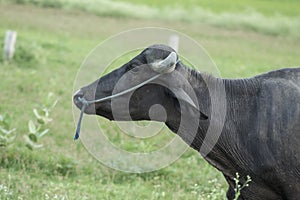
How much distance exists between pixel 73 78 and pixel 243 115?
9.72 meters

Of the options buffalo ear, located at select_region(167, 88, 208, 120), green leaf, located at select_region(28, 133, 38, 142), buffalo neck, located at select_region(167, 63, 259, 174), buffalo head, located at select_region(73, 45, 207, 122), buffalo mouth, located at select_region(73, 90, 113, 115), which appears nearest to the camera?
buffalo ear, located at select_region(167, 88, 208, 120)

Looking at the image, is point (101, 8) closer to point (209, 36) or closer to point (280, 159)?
point (209, 36)

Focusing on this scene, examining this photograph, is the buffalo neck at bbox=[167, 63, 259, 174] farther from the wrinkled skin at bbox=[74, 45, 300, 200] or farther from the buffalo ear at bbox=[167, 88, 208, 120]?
the buffalo ear at bbox=[167, 88, 208, 120]

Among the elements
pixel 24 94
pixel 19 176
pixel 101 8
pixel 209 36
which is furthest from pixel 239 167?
pixel 101 8

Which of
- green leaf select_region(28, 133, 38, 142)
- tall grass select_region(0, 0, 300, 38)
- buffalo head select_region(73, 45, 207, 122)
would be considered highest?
buffalo head select_region(73, 45, 207, 122)

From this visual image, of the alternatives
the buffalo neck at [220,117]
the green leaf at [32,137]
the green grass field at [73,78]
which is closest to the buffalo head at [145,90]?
the buffalo neck at [220,117]

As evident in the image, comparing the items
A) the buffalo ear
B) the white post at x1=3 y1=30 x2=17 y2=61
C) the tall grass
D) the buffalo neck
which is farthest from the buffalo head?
the tall grass

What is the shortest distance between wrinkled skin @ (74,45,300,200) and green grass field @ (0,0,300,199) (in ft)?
1.89

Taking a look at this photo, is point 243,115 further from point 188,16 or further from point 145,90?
point 188,16

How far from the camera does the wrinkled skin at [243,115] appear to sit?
19.0 feet

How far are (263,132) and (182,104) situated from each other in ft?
2.52

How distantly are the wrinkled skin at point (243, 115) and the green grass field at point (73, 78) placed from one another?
576 mm

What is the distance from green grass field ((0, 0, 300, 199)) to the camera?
7883 millimetres

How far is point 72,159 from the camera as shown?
29.1 ft
